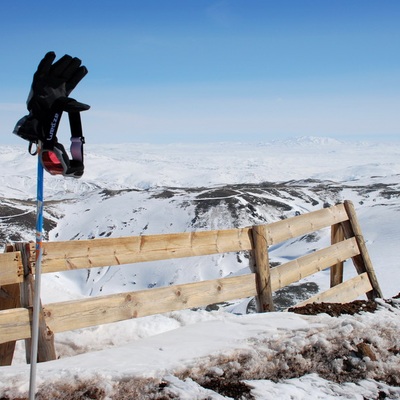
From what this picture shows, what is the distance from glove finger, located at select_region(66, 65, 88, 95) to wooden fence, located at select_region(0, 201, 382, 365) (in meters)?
1.90

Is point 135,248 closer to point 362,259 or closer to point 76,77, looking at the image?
point 76,77

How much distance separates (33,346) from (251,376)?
1.90 meters

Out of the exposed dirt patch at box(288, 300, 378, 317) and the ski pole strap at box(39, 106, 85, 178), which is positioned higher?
the ski pole strap at box(39, 106, 85, 178)

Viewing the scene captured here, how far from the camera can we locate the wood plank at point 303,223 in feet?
22.9

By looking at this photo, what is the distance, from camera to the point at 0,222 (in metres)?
70.0

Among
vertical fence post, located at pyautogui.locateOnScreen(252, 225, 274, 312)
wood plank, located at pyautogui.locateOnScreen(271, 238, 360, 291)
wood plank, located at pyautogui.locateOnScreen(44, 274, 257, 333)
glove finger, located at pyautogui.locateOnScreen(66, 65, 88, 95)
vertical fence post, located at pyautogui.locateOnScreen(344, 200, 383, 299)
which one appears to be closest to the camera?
glove finger, located at pyautogui.locateOnScreen(66, 65, 88, 95)

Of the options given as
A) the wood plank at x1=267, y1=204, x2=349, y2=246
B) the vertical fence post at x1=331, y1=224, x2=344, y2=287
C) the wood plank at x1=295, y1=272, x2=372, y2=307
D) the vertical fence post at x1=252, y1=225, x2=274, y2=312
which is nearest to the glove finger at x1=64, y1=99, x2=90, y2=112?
the vertical fence post at x1=252, y1=225, x2=274, y2=312

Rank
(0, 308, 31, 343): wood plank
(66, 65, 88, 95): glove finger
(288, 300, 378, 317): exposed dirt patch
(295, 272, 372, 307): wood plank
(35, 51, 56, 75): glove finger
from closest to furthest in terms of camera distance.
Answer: (35, 51, 56, 75): glove finger → (66, 65, 88, 95): glove finger → (0, 308, 31, 343): wood plank → (288, 300, 378, 317): exposed dirt patch → (295, 272, 372, 307): wood plank

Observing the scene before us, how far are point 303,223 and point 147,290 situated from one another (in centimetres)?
324

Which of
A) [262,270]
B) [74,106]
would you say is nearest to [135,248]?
[262,270]

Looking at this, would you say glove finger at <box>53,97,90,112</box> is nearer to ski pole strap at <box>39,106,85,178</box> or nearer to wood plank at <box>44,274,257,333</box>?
ski pole strap at <box>39,106,85,178</box>

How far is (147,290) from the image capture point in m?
5.40

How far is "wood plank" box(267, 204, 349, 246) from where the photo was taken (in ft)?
22.9

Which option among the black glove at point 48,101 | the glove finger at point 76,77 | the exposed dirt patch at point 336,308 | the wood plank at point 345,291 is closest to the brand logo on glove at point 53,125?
the black glove at point 48,101
